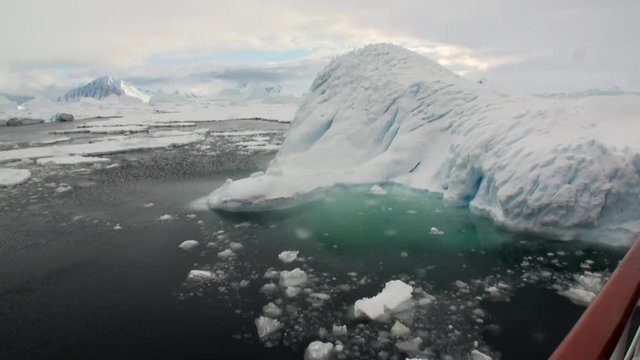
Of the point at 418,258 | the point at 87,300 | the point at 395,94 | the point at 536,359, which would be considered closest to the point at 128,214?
the point at 87,300

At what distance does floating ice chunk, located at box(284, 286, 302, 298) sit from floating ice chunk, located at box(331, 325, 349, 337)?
98 centimetres

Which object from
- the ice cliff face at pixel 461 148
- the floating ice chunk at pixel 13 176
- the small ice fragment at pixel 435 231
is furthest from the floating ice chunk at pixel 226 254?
the floating ice chunk at pixel 13 176

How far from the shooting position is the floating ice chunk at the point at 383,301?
17.3 ft

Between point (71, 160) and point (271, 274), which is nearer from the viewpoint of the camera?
point (271, 274)

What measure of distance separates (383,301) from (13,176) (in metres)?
14.3

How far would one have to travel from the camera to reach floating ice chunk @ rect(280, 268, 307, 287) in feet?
20.4

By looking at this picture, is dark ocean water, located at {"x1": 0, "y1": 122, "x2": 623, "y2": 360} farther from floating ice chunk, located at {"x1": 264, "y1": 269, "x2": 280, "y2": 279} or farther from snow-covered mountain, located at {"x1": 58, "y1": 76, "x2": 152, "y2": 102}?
snow-covered mountain, located at {"x1": 58, "y1": 76, "x2": 152, "y2": 102}

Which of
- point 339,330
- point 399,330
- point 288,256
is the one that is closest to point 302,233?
point 288,256

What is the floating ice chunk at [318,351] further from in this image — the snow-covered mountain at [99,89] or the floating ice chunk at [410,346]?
the snow-covered mountain at [99,89]

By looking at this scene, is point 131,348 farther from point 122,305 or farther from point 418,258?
point 418,258

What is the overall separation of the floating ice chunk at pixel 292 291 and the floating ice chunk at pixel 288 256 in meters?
0.96

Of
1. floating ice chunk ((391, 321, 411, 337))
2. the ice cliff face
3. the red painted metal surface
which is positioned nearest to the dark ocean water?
floating ice chunk ((391, 321, 411, 337))

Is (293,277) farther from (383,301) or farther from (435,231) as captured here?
(435,231)

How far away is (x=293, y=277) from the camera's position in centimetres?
634
